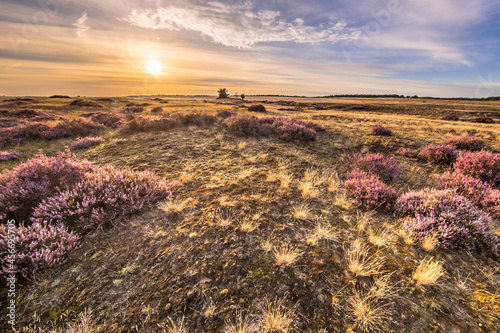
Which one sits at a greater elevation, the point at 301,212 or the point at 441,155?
the point at 441,155

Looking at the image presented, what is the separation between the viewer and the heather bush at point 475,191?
14.1 feet

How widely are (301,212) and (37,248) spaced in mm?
4373

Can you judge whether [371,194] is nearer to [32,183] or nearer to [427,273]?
[427,273]

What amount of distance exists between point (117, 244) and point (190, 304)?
6.09 feet

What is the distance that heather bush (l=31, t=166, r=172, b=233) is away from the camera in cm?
369

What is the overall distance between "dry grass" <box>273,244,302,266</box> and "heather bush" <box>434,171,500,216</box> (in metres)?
4.10

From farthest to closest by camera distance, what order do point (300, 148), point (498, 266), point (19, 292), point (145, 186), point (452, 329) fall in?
point (300, 148), point (145, 186), point (498, 266), point (19, 292), point (452, 329)

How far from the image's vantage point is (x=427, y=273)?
2.55 meters

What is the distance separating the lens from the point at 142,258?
298cm

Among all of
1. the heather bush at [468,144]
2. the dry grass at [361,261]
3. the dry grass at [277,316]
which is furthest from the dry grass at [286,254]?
the heather bush at [468,144]

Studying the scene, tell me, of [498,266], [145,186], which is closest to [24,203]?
[145,186]

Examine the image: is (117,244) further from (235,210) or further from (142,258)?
(235,210)

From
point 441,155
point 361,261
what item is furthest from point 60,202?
point 441,155

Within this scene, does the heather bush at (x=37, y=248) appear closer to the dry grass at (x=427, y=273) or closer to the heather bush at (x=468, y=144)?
the dry grass at (x=427, y=273)
